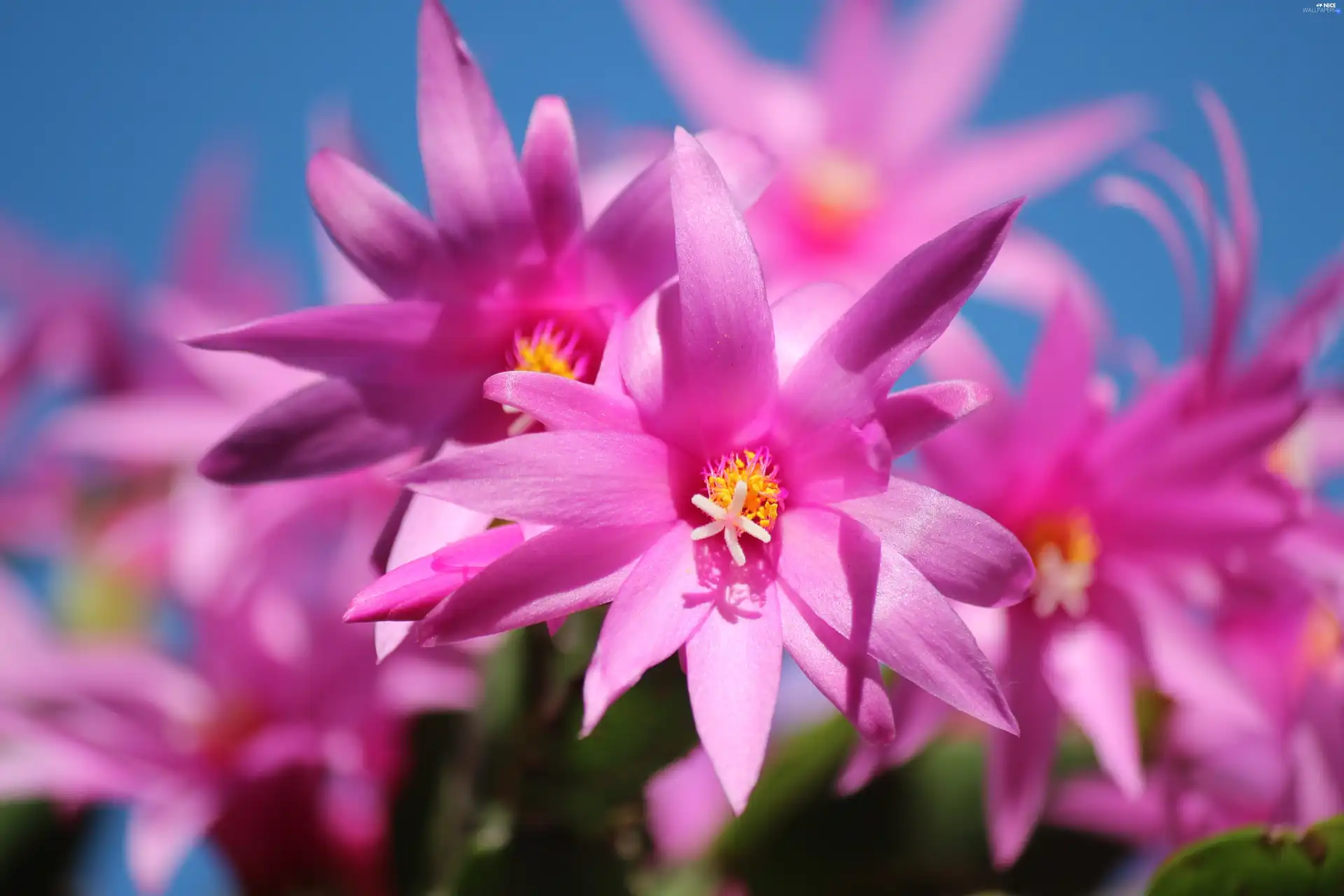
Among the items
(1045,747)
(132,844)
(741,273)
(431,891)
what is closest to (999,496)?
(1045,747)

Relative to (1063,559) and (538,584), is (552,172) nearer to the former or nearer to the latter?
(538,584)

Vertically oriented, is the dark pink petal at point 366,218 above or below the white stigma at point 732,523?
above

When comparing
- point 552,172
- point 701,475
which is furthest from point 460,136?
point 701,475

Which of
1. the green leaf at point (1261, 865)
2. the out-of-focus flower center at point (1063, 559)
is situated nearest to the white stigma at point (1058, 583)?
the out-of-focus flower center at point (1063, 559)

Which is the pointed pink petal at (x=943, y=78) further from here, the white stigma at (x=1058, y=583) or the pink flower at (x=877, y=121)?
the white stigma at (x=1058, y=583)

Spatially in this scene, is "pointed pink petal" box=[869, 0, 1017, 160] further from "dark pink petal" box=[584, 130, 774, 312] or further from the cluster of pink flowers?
"dark pink petal" box=[584, 130, 774, 312]

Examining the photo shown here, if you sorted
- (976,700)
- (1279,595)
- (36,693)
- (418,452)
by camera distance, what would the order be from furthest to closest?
1. (36,693)
2. (1279,595)
3. (418,452)
4. (976,700)

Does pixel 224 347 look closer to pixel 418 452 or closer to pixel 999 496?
pixel 418 452
